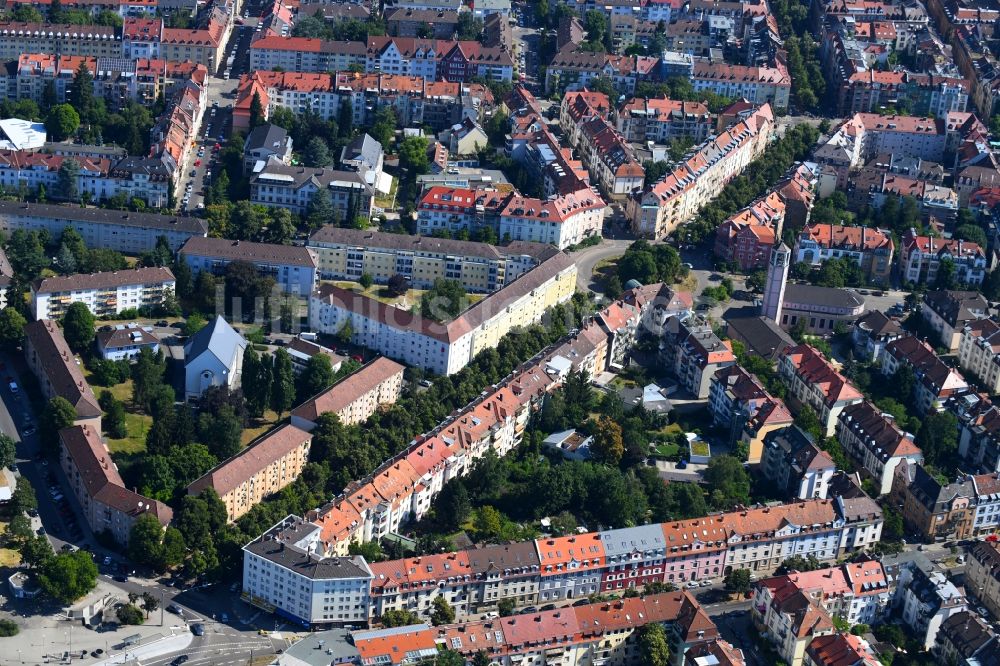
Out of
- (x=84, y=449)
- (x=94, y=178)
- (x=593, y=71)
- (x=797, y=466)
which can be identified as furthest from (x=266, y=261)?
(x=593, y=71)

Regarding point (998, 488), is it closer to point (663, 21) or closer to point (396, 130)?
point (396, 130)

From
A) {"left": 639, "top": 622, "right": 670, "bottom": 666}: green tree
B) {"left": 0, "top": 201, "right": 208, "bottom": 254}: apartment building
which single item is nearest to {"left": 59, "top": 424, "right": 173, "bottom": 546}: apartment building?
{"left": 0, "top": 201, "right": 208, "bottom": 254}: apartment building

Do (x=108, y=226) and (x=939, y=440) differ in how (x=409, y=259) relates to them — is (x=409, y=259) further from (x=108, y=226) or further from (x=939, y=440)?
(x=939, y=440)

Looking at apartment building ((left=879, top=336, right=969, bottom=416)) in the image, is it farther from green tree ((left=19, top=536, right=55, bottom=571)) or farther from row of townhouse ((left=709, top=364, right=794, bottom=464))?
green tree ((left=19, top=536, right=55, bottom=571))

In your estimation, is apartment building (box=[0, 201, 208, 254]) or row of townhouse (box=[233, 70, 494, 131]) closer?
apartment building (box=[0, 201, 208, 254])

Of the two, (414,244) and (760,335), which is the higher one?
(414,244)
